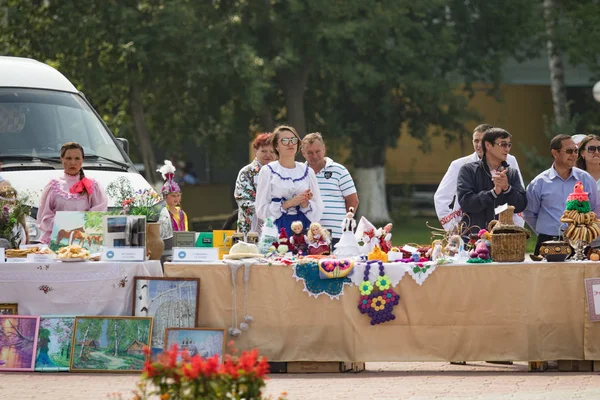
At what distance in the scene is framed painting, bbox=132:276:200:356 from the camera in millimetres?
10336

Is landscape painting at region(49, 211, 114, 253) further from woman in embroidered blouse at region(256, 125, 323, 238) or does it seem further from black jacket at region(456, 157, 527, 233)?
black jacket at region(456, 157, 527, 233)

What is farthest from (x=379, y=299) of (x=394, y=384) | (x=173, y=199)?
(x=173, y=199)

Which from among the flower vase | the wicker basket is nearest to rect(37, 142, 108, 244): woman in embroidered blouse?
the flower vase

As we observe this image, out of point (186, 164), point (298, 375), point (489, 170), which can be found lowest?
point (298, 375)

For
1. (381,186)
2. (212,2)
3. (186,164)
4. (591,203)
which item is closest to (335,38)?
(212,2)

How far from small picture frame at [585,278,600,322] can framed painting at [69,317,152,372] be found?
134 inches

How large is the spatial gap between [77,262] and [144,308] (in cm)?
67

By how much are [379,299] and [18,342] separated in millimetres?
2873

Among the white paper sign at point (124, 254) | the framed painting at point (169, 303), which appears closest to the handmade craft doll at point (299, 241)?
the framed painting at point (169, 303)

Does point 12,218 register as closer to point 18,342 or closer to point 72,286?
point 72,286

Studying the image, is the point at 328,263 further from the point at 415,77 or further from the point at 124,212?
the point at 415,77

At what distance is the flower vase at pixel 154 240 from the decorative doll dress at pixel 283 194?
870 mm

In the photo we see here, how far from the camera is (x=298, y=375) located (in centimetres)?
1027

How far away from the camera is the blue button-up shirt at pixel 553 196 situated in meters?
11.1
